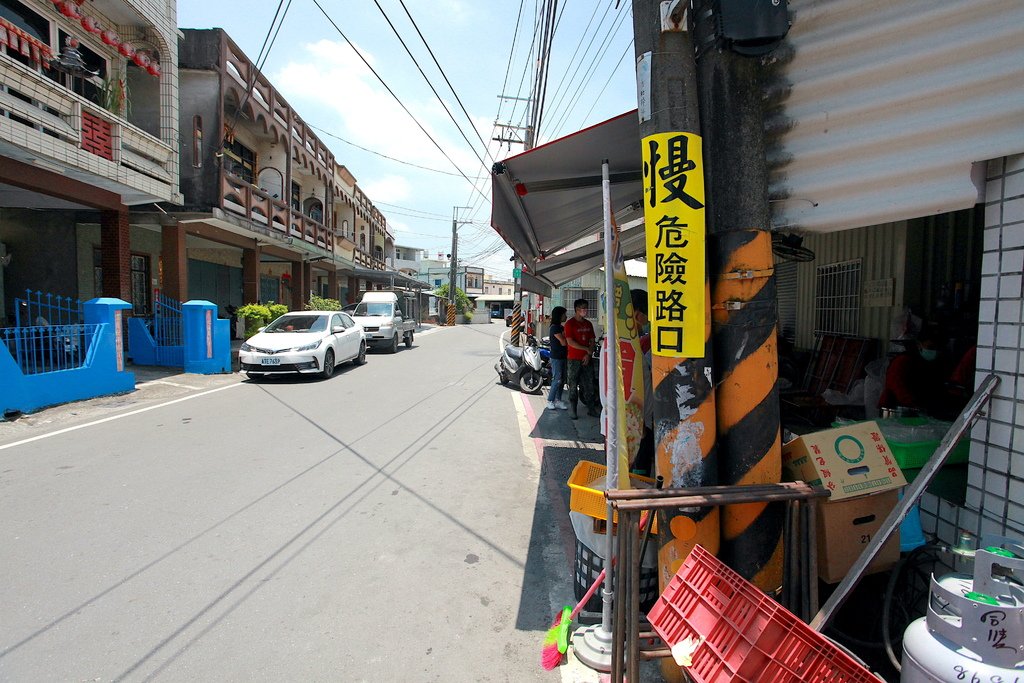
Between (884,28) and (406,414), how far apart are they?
7.03 meters

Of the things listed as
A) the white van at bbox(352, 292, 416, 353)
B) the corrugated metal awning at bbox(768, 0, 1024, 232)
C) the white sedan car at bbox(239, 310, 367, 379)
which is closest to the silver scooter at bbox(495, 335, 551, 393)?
the white sedan car at bbox(239, 310, 367, 379)

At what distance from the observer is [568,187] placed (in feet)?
14.3

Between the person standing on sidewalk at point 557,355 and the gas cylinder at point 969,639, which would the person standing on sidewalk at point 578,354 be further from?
the gas cylinder at point 969,639

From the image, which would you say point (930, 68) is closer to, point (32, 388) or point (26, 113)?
point (32, 388)

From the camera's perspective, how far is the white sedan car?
10758mm

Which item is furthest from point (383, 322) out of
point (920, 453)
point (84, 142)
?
point (920, 453)

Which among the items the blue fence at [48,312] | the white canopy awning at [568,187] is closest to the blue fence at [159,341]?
the blue fence at [48,312]

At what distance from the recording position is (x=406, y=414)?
26.8ft

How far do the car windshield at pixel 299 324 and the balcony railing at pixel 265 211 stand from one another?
4089 millimetres

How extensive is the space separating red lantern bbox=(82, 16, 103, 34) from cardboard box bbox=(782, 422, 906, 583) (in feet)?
46.2

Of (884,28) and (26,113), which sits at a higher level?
(26,113)

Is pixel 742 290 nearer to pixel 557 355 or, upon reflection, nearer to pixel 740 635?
pixel 740 635

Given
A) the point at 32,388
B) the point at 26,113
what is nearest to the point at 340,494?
the point at 32,388

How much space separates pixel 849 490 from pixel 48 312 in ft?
48.2
